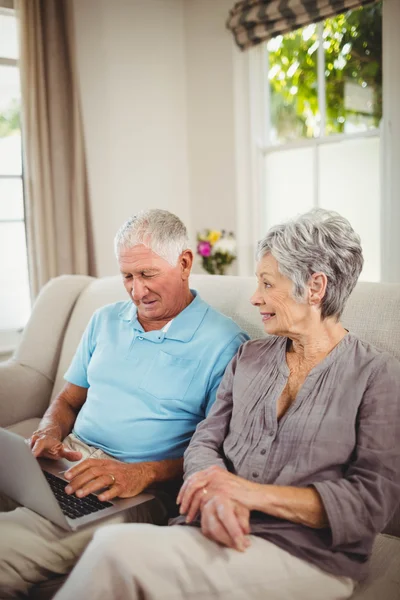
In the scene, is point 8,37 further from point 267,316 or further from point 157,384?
point 267,316

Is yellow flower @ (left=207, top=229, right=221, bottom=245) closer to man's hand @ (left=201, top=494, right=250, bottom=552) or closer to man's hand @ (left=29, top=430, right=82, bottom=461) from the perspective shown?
man's hand @ (left=29, top=430, right=82, bottom=461)

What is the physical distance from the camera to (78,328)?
2146 mm

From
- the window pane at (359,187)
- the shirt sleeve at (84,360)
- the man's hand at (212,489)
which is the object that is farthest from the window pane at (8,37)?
the man's hand at (212,489)

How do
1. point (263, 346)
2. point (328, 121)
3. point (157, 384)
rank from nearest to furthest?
point (263, 346) < point (157, 384) < point (328, 121)

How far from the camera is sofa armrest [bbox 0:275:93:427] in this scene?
6.68 feet

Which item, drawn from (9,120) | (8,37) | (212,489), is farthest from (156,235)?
(8,37)

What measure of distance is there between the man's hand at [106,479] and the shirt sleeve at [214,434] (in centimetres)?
14

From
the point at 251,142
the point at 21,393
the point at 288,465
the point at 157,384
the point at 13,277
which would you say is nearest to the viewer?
the point at 288,465

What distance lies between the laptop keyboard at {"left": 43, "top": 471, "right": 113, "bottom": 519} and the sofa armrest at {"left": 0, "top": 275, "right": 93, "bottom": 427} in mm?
742

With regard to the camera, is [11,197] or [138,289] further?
[11,197]

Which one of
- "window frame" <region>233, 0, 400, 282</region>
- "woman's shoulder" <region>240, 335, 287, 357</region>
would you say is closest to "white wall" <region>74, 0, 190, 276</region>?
"window frame" <region>233, 0, 400, 282</region>

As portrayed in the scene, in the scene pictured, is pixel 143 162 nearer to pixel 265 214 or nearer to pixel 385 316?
pixel 265 214

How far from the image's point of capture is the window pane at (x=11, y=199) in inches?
126

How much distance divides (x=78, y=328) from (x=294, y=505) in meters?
1.27
